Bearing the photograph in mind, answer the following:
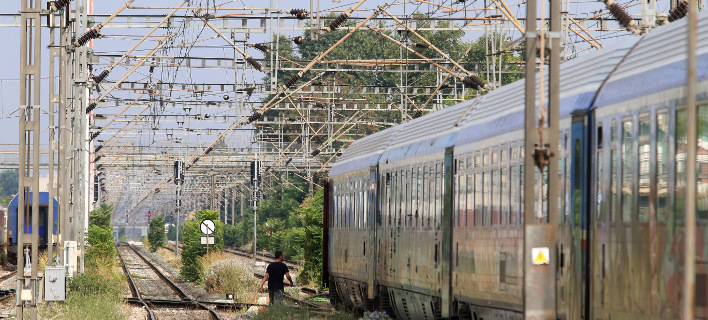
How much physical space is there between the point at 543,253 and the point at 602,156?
976 millimetres

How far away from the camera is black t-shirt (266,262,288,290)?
20.9 meters

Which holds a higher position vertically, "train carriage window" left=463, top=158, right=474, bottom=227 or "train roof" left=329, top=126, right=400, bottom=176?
"train roof" left=329, top=126, right=400, bottom=176

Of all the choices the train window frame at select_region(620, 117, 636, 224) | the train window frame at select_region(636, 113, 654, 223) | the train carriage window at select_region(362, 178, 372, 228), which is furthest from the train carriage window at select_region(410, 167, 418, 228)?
the train window frame at select_region(636, 113, 654, 223)

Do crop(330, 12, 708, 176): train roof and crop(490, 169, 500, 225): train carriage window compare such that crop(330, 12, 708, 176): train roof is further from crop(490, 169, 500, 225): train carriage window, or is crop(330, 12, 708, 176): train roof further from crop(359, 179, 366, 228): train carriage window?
crop(359, 179, 366, 228): train carriage window

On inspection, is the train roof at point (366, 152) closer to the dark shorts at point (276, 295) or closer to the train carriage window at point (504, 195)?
the dark shorts at point (276, 295)

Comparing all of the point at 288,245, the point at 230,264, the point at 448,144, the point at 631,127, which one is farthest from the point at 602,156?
the point at 288,245

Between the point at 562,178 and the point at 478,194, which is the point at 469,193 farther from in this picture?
the point at 562,178

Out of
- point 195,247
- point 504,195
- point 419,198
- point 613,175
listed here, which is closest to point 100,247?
point 195,247

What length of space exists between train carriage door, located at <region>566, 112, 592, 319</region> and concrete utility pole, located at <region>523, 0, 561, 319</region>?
1.87 feet

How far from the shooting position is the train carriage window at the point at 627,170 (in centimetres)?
851

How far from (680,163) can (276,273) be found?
14155mm

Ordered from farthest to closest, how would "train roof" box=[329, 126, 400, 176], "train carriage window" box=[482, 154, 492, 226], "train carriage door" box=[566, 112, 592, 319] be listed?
1. "train roof" box=[329, 126, 400, 176]
2. "train carriage window" box=[482, 154, 492, 226]
3. "train carriage door" box=[566, 112, 592, 319]

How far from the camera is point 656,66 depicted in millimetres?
8414

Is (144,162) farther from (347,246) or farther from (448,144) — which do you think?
(448,144)
